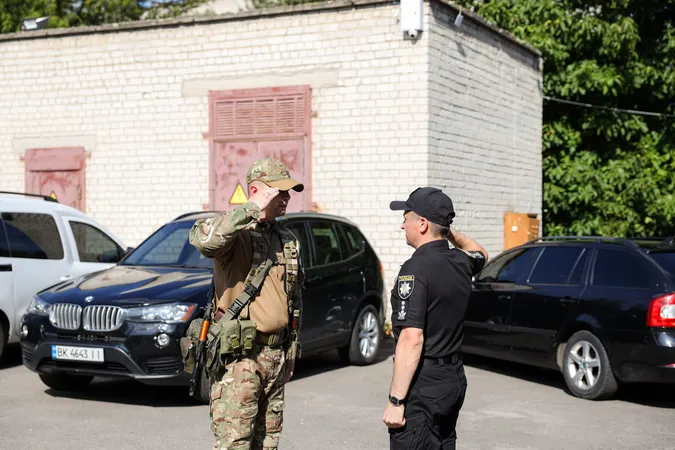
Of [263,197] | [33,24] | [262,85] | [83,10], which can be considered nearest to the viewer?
[263,197]

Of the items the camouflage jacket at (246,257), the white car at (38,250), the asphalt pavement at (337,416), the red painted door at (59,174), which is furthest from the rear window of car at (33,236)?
the camouflage jacket at (246,257)

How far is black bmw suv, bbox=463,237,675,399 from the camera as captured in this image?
27.0ft

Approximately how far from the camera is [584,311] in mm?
8844

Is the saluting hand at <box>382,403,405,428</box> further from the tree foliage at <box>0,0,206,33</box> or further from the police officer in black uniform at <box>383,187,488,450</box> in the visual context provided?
the tree foliage at <box>0,0,206,33</box>

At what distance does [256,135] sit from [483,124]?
12.2 ft

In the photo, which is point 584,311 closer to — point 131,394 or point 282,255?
point 131,394

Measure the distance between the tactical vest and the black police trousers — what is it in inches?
34.4

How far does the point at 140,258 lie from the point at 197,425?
2579mm

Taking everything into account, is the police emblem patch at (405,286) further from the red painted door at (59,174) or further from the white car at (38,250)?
the red painted door at (59,174)

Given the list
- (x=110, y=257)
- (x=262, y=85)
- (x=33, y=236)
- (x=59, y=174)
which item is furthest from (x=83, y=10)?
(x=33, y=236)

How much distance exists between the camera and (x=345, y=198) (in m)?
14.3

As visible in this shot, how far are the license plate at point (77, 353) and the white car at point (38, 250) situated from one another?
2191 mm

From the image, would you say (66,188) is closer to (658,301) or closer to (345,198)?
(345,198)

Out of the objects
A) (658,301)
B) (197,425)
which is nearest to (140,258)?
(197,425)
